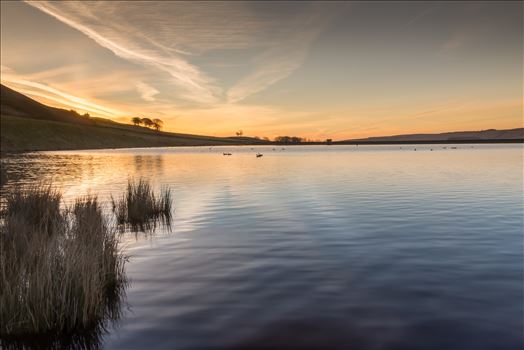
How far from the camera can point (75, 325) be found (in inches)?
342

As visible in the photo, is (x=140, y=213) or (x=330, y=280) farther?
(x=140, y=213)

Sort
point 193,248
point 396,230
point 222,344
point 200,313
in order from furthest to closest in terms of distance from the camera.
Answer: point 396,230, point 193,248, point 200,313, point 222,344

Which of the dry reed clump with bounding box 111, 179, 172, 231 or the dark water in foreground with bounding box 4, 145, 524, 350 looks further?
the dry reed clump with bounding box 111, 179, 172, 231

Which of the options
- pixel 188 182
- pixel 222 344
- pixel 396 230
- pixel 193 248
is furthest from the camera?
pixel 188 182

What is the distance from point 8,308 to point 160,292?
372 centimetres

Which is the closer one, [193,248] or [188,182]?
[193,248]

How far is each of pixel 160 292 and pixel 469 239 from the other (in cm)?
1234

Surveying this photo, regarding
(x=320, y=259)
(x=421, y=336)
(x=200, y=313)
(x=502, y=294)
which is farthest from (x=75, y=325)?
(x=502, y=294)

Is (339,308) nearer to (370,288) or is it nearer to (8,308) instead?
(370,288)

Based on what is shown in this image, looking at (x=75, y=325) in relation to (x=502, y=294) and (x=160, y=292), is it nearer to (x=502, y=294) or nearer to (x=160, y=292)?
(x=160, y=292)

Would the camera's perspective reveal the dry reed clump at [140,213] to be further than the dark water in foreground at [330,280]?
Yes

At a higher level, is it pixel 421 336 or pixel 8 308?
pixel 8 308

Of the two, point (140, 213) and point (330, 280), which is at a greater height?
point (140, 213)

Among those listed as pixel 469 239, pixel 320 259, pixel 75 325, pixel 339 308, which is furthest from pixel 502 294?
pixel 75 325
